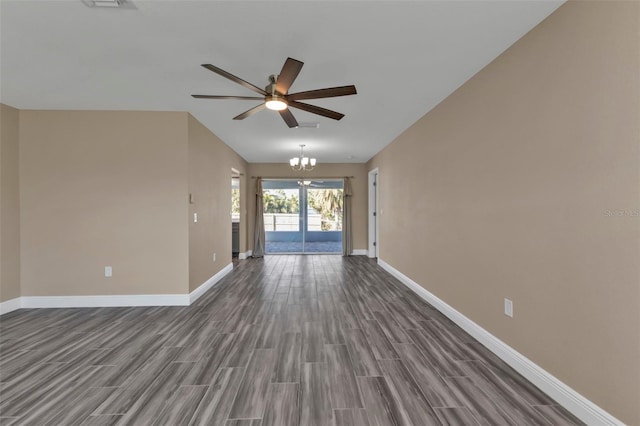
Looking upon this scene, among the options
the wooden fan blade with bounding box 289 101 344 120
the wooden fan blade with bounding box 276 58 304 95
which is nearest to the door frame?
the wooden fan blade with bounding box 289 101 344 120

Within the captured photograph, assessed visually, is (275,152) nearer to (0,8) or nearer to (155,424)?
(0,8)

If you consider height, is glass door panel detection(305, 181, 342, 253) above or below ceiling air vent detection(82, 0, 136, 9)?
below

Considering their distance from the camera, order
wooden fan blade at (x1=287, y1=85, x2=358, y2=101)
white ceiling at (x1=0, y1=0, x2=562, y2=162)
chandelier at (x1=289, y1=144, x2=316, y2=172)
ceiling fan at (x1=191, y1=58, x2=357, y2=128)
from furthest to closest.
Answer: chandelier at (x1=289, y1=144, x2=316, y2=172) < wooden fan blade at (x1=287, y1=85, x2=358, y2=101) < ceiling fan at (x1=191, y1=58, x2=357, y2=128) < white ceiling at (x1=0, y1=0, x2=562, y2=162)

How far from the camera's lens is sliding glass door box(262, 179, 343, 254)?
760 cm

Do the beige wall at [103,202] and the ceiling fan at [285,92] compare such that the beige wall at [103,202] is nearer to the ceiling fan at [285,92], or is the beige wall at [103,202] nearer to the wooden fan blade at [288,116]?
the wooden fan blade at [288,116]

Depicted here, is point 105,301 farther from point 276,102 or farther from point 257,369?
point 276,102

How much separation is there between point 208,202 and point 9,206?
2296mm

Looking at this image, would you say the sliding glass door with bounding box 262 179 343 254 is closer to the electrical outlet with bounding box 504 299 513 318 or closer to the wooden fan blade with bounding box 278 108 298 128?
the wooden fan blade with bounding box 278 108 298 128

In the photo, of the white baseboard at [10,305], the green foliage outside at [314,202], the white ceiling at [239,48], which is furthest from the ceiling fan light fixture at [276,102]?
the green foliage outside at [314,202]

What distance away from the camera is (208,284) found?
4289 millimetres

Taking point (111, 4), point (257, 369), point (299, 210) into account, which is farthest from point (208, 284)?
point (299, 210)

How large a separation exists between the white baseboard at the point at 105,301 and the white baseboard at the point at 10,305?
0.14ft

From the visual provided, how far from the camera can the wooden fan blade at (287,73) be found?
1.82m

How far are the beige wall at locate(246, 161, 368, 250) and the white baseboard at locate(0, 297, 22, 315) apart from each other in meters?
4.38
